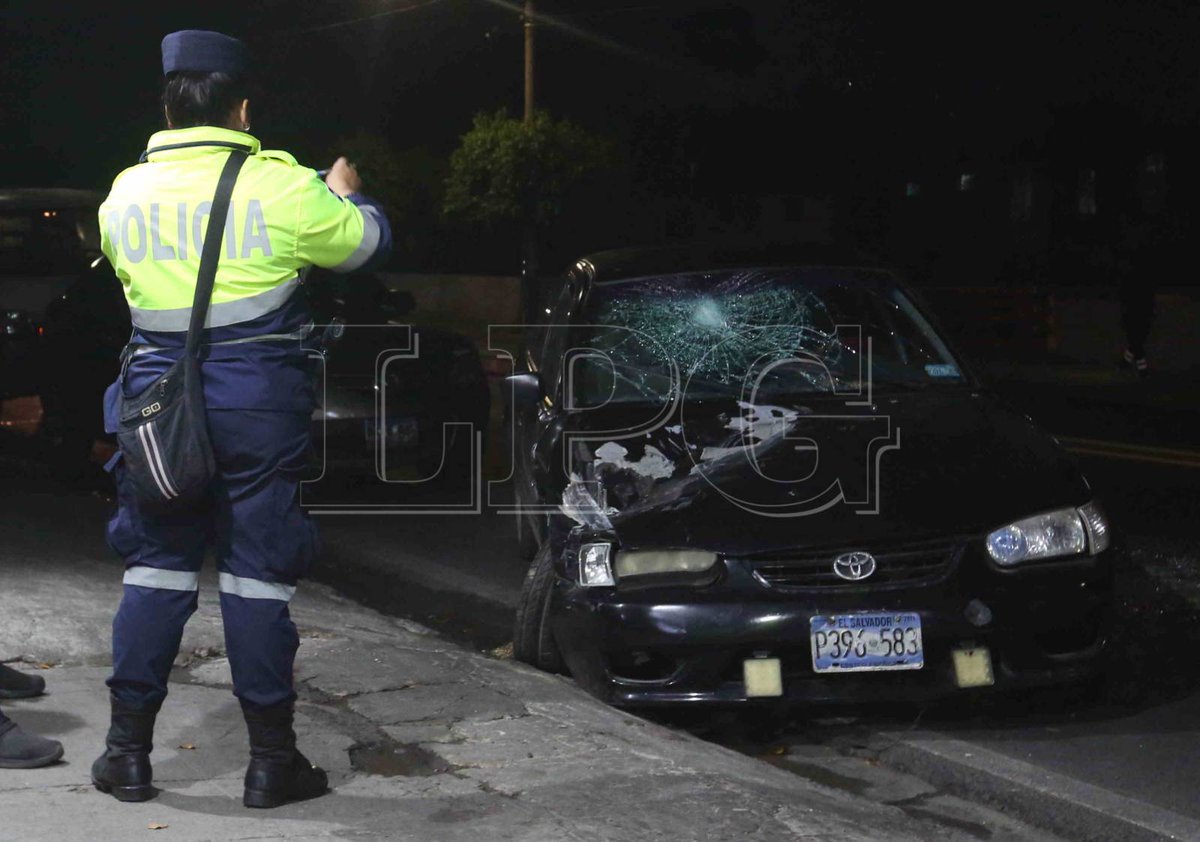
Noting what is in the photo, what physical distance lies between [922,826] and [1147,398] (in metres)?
14.0

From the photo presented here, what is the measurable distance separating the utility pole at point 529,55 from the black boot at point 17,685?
2077 cm

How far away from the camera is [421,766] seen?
4.63 meters

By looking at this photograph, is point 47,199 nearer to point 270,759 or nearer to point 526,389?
point 526,389

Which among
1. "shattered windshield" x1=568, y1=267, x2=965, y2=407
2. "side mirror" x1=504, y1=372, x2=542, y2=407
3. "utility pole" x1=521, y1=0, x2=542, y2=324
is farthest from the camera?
"utility pole" x1=521, y1=0, x2=542, y2=324

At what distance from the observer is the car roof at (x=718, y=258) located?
7055 mm

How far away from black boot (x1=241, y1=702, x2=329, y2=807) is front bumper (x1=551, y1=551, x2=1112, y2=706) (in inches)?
52.5

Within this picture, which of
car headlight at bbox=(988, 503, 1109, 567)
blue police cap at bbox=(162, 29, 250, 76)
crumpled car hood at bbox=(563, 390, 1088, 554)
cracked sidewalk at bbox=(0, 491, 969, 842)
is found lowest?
cracked sidewalk at bbox=(0, 491, 969, 842)

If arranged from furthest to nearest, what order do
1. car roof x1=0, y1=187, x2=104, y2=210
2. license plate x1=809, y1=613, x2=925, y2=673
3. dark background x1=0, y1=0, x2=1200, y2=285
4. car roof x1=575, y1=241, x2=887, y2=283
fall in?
dark background x1=0, y1=0, x2=1200, y2=285, car roof x1=0, y1=187, x2=104, y2=210, car roof x1=575, y1=241, x2=887, y2=283, license plate x1=809, y1=613, x2=925, y2=673

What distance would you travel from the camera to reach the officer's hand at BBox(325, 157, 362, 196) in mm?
4391

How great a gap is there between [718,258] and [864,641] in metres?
2.41

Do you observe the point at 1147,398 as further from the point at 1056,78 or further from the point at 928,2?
the point at 928,2

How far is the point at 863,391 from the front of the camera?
642cm

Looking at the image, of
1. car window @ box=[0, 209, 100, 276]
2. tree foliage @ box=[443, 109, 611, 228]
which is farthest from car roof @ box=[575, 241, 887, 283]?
tree foliage @ box=[443, 109, 611, 228]

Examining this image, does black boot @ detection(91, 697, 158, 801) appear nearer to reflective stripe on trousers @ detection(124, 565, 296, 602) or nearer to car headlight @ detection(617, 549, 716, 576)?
reflective stripe on trousers @ detection(124, 565, 296, 602)
